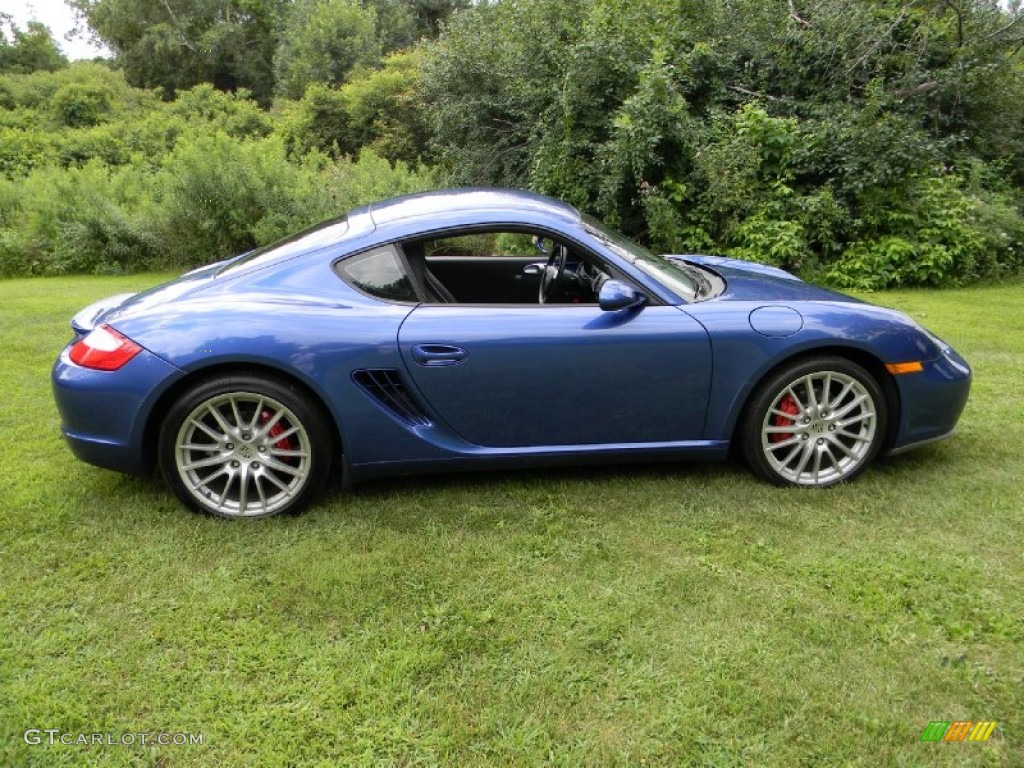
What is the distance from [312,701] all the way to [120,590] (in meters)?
0.96

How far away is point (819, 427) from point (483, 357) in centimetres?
154

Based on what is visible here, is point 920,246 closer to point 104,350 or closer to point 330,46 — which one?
point 104,350

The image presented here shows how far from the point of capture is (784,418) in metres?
3.25

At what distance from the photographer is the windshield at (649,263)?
324cm

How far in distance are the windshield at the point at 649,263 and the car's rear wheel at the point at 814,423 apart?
558 mm

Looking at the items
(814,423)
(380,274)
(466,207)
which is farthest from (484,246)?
(814,423)

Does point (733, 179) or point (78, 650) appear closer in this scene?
point (78, 650)

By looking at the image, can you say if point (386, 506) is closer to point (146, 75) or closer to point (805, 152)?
point (805, 152)

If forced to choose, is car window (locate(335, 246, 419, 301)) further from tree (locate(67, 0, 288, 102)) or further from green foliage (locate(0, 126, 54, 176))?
tree (locate(67, 0, 288, 102))

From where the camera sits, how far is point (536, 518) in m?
3.04

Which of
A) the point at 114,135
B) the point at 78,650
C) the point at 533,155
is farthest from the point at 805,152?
the point at 114,135

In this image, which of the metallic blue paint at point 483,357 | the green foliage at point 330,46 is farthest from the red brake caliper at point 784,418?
the green foliage at point 330,46

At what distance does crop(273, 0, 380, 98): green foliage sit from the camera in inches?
1014

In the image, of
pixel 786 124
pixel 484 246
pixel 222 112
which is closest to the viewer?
pixel 484 246
